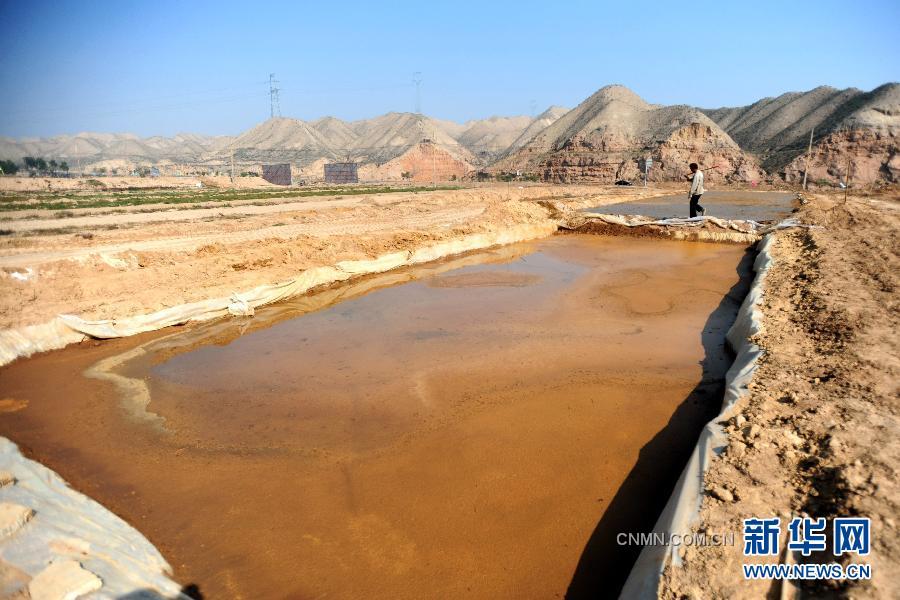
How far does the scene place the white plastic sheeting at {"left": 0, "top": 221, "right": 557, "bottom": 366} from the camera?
5.73 metres

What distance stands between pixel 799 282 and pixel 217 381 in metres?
7.59

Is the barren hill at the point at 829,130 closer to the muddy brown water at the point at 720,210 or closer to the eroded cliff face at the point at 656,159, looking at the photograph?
the eroded cliff face at the point at 656,159

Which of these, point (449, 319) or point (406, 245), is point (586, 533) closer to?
point (449, 319)

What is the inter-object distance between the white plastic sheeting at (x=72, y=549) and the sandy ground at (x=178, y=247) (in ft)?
14.2

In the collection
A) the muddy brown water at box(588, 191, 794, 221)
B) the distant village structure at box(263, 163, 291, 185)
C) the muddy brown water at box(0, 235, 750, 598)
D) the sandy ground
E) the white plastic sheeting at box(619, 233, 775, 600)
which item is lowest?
the muddy brown water at box(0, 235, 750, 598)

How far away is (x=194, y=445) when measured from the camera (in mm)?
3889

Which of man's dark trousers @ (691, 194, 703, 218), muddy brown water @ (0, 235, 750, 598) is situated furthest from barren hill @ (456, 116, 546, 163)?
muddy brown water @ (0, 235, 750, 598)

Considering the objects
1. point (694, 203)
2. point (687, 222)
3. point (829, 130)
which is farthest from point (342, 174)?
point (829, 130)

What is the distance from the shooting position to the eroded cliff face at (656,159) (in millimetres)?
40562

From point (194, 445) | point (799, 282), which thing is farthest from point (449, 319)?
point (799, 282)

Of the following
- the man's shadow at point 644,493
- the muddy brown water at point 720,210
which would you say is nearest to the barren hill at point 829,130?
the muddy brown water at point 720,210

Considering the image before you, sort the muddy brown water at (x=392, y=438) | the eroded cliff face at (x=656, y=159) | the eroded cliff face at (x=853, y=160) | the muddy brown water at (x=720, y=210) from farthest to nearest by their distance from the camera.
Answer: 1. the eroded cliff face at (x=656, y=159)
2. the eroded cliff face at (x=853, y=160)
3. the muddy brown water at (x=720, y=210)
4. the muddy brown water at (x=392, y=438)

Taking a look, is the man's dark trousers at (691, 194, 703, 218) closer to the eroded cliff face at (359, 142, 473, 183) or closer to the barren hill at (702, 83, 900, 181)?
the barren hill at (702, 83, 900, 181)

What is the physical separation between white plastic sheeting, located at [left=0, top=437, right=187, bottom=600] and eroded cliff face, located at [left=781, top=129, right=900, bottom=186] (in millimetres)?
44355
